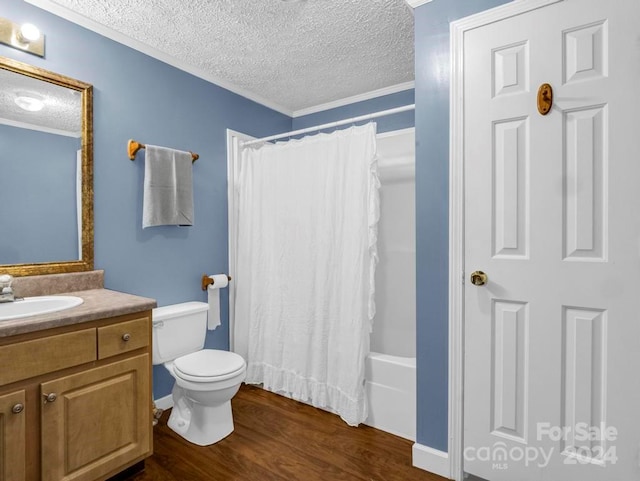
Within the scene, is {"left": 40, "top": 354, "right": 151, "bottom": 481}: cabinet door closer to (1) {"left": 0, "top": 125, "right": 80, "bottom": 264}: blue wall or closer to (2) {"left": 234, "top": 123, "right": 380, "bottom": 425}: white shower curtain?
(1) {"left": 0, "top": 125, "right": 80, "bottom": 264}: blue wall

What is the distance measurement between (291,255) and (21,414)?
1.59 metres

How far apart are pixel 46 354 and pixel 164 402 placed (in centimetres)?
117

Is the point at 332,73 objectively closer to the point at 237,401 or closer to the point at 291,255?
the point at 291,255

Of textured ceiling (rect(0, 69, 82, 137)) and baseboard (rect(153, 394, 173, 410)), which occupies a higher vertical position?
textured ceiling (rect(0, 69, 82, 137))

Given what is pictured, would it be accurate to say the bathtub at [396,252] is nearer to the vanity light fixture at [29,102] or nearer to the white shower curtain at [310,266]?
the white shower curtain at [310,266]

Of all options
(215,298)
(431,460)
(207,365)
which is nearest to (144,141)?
(215,298)

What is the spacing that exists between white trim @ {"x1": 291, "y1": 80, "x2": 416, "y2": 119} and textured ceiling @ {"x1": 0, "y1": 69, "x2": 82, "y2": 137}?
189cm

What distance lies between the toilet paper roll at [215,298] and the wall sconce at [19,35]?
1626mm

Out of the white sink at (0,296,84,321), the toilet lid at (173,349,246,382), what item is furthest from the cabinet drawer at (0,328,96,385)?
the toilet lid at (173,349,246,382)

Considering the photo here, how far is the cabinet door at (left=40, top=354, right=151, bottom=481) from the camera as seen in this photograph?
133cm

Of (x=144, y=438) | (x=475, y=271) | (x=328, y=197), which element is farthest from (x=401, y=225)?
(x=144, y=438)

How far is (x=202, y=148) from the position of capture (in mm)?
2535

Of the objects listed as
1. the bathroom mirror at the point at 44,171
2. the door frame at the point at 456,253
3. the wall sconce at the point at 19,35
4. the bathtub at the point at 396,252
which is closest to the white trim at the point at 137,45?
the wall sconce at the point at 19,35

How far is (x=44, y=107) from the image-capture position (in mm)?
1773
